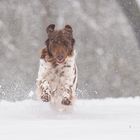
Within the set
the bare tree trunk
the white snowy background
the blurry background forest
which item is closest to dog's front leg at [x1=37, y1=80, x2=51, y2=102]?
the bare tree trunk

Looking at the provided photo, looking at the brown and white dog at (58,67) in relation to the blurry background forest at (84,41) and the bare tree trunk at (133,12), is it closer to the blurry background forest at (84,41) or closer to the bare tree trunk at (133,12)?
the bare tree trunk at (133,12)

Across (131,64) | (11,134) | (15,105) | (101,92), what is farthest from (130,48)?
(11,134)

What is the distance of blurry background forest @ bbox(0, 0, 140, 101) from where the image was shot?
23.7m

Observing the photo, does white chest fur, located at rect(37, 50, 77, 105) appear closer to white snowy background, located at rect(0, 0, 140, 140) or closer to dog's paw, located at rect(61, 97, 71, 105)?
dog's paw, located at rect(61, 97, 71, 105)

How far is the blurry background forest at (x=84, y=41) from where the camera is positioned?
23672 mm

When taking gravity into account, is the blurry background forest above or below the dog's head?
above

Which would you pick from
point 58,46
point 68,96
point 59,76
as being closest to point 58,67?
point 59,76

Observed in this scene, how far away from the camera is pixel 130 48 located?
24656mm

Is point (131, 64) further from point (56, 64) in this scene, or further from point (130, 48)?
point (56, 64)

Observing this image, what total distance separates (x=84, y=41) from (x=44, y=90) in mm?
15379

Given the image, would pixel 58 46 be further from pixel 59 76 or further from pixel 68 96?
pixel 68 96

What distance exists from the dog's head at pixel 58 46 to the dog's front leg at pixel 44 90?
372mm

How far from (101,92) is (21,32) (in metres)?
3.89

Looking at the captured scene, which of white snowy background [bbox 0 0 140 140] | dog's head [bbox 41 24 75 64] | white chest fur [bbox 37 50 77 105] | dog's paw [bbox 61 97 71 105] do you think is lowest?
dog's paw [bbox 61 97 71 105]
